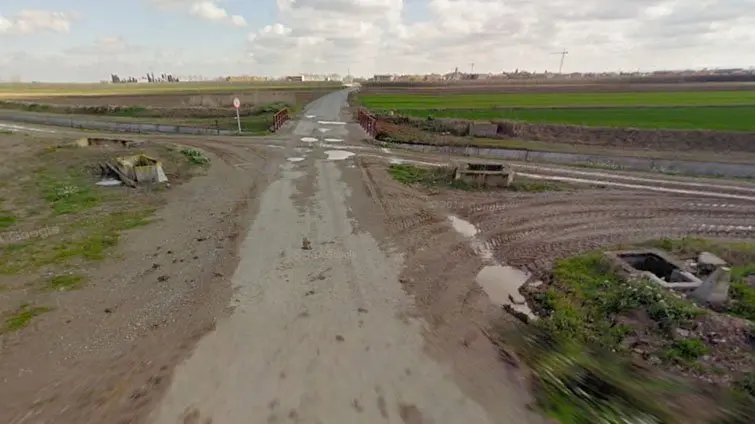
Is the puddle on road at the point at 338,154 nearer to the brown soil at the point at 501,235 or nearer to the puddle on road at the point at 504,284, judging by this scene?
the brown soil at the point at 501,235

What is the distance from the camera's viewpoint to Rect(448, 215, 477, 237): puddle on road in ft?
32.1

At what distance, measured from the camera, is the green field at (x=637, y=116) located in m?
27.4

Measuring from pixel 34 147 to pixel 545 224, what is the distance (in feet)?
83.1

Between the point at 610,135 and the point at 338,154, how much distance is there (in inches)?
744

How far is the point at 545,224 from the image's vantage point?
10.4 metres

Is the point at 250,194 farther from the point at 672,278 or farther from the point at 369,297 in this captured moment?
the point at 672,278

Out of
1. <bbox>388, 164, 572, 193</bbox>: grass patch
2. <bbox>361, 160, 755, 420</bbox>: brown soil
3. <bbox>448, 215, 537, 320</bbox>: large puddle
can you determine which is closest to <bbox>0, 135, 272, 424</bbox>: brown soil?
<bbox>361, 160, 755, 420</bbox>: brown soil

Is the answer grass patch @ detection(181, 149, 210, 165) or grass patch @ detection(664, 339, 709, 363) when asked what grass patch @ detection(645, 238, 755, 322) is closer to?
grass patch @ detection(664, 339, 709, 363)

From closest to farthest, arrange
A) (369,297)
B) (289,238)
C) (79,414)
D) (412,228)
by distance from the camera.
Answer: (79,414)
(369,297)
(289,238)
(412,228)

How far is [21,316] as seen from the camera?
5855 mm

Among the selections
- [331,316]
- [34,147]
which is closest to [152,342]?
[331,316]

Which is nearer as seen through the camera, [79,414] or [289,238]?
[79,414]

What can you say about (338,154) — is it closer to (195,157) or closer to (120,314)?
(195,157)

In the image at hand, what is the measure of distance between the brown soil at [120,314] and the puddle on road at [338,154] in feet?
22.9
